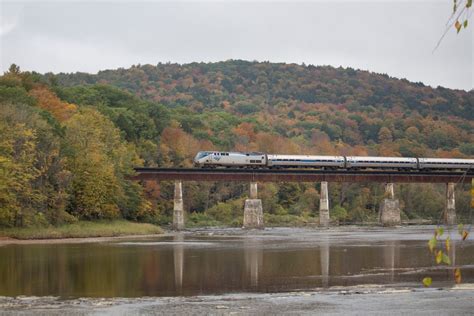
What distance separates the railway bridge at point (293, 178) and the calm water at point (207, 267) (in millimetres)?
36269

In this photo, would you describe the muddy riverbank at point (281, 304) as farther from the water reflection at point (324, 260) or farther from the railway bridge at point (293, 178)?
the railway bridge at point (293, 178)

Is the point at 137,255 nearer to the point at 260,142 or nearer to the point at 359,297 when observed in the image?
the point at 359,297

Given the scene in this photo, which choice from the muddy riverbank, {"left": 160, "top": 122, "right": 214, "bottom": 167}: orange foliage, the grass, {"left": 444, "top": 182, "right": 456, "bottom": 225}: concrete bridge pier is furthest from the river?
{"left": 160, "top": 122, "right": 214, "bottom": 167}: orange foliage

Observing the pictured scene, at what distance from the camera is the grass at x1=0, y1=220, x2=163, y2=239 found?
73.0 metres

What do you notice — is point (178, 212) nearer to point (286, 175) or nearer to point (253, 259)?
point (286, 175)

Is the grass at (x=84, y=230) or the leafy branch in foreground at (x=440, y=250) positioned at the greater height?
the leafy branch in foreground at (x=440, y=250)

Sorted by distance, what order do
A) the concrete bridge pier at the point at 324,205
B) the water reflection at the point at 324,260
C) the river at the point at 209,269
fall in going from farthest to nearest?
the concrete bridge pier at the point at 324,205 < the water reflection at the point at 324,260 < the river at the point at 209,269

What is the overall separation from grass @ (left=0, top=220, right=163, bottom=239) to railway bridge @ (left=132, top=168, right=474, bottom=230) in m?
13.4

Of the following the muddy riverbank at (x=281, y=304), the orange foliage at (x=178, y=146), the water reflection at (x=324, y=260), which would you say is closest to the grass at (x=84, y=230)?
the water reflection at (x=324, y=260)

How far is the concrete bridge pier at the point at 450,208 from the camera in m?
116

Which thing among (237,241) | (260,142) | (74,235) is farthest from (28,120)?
(260,142)

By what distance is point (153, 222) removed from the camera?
10806 centimetres

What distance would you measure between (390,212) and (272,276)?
247ft

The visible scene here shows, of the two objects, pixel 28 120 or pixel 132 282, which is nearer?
pixel 132 282
